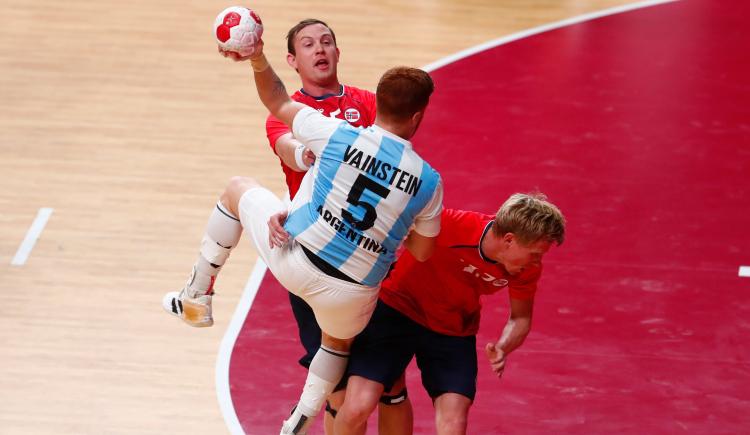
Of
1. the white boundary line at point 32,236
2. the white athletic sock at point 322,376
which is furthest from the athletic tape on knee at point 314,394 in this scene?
the white boundary line at point 32,236

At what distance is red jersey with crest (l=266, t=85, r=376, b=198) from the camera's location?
681 centimetres

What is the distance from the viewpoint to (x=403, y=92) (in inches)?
228

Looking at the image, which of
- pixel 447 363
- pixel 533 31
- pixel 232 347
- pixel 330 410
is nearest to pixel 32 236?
pixel 232 347

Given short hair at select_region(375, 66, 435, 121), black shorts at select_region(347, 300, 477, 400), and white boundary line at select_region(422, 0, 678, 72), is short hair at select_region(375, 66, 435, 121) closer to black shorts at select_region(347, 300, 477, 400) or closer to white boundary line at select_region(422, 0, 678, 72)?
black shorts at select_region(347, 300, 477, 400)

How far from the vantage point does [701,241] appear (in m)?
9.84

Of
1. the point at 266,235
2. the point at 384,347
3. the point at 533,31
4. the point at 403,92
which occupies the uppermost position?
the point at 403,92

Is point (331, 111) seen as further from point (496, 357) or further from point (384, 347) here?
point (496, 357)

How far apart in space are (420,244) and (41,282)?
4225 millimetres

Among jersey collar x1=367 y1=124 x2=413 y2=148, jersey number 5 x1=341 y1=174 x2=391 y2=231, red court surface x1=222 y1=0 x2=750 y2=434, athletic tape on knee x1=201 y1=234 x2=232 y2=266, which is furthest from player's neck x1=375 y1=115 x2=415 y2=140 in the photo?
red court surface x1=222 y1=0 x2=750 y2=434

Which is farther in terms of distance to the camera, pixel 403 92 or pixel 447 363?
pixel 447 363

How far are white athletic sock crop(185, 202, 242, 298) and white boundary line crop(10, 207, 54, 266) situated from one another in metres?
3.31

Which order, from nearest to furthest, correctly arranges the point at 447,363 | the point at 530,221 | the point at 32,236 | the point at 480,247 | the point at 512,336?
1. the point at 530,221
2. the point at 480,247
3. the point at 512,336
4. the point at 447,363
5. the point at 32,236

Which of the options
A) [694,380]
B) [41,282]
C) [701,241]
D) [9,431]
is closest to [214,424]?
[9,431]

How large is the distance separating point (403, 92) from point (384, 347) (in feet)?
5.22
